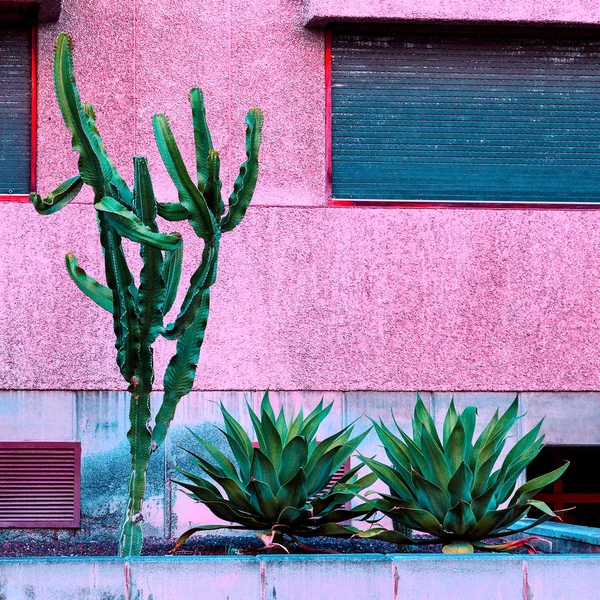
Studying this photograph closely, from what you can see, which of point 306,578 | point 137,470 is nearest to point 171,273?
point 137,470

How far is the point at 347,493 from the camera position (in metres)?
5.32

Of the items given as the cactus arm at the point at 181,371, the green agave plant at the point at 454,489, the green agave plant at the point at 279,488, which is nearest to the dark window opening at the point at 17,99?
the cactus arm at the point at 181,371

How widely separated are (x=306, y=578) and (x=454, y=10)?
5.06 meters

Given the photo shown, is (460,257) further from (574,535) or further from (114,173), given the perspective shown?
(114,173)

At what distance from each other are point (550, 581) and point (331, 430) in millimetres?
3138

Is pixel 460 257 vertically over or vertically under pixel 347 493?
over

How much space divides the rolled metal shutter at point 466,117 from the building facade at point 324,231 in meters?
0.02

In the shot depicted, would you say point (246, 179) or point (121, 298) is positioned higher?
point (246, 179)

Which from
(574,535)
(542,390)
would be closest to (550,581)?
(574,535)

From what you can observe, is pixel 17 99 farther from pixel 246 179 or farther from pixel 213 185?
pixel 213 185

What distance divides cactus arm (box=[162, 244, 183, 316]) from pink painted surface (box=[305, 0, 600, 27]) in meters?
3.15

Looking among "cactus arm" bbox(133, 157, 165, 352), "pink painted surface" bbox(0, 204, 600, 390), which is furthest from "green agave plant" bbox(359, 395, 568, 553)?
"pink painted surface" bbox(0, 204, 600, 390)

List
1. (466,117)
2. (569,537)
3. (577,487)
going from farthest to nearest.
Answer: (577,487)
(466,117)
(569,537)

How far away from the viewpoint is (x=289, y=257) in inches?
307
